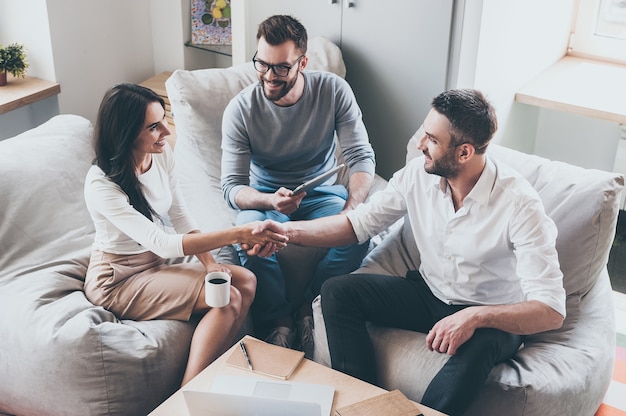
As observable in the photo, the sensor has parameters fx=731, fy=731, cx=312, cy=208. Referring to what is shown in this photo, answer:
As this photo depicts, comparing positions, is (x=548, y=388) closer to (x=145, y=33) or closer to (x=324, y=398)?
(x=324, y=398)

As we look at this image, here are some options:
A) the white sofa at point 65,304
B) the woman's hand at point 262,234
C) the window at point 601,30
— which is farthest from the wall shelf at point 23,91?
the window at point 601,30

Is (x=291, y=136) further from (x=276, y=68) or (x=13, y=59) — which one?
(x=13, y=59)

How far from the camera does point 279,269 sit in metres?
2.46

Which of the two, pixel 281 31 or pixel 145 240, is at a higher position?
pixel 281 31

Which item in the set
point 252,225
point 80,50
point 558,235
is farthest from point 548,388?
point 80,50

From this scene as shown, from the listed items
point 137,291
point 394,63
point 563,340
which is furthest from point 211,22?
point 563,340

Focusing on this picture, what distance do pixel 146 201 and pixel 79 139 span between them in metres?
0.56

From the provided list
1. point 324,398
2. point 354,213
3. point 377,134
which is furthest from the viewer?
point 377,134

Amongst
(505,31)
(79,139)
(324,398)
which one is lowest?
(324,398)

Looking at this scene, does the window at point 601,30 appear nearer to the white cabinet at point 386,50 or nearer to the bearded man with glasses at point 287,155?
the white cabinet at point 386,50

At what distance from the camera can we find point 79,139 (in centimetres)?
256

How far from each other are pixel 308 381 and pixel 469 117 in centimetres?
84

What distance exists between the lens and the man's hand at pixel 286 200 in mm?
2422

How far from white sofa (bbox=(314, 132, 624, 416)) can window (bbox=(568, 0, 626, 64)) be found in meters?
1.42
